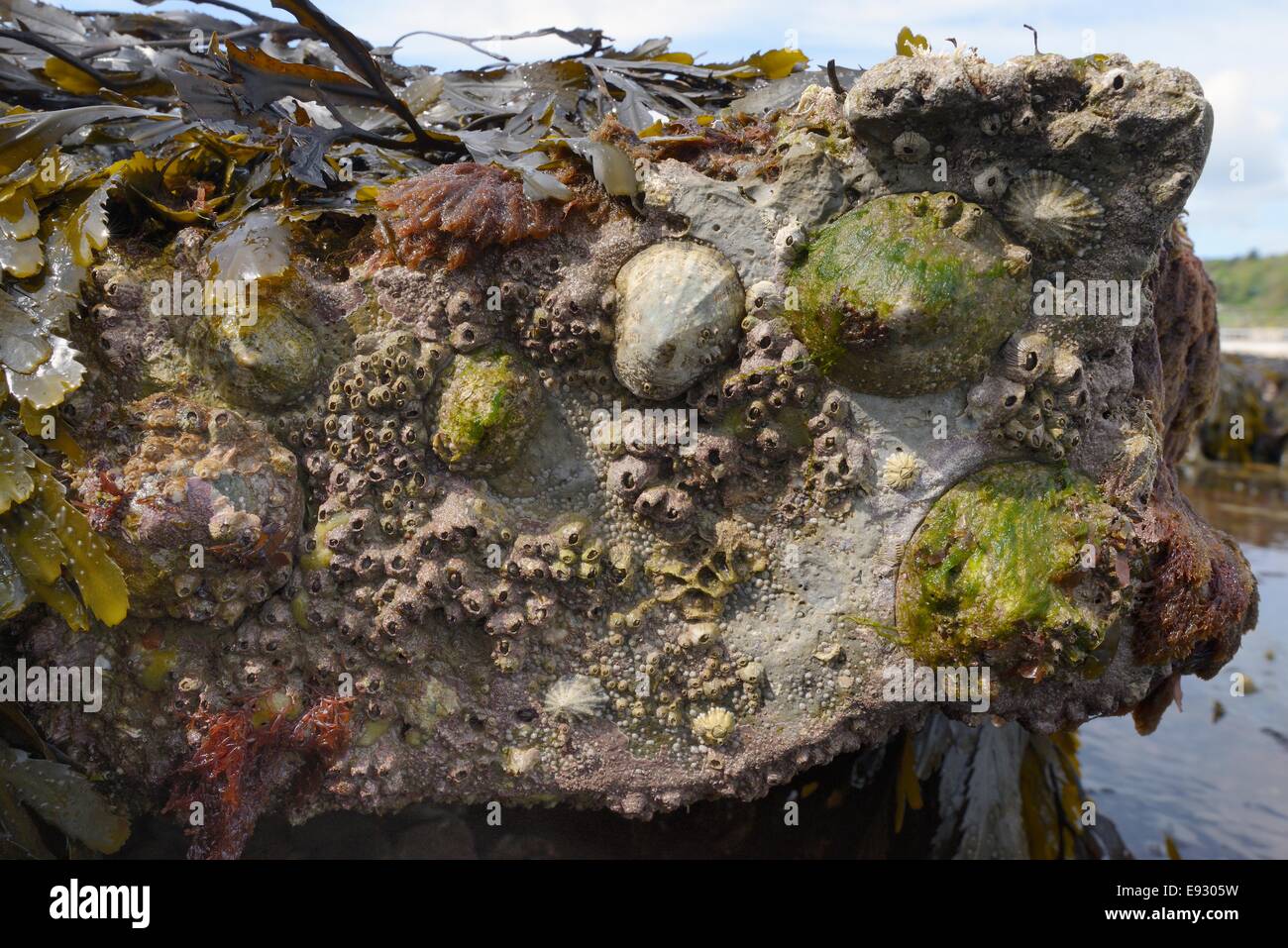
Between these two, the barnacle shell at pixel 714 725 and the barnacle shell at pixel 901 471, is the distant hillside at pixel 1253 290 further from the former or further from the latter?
the barnacle shell at pixel 714 725

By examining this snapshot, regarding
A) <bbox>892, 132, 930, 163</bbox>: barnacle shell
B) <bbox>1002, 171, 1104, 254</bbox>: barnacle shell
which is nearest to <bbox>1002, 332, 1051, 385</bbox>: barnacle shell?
<bbox>1002, 171, 1104, 254</bbox>: barnacle shell

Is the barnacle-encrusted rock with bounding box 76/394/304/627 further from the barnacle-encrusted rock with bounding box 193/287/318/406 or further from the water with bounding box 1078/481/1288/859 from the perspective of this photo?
the water with bounding box 1078/481/1288/859

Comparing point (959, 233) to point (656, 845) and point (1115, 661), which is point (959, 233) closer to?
point (1115, 661)

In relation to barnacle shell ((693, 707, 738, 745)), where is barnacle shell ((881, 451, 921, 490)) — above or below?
above

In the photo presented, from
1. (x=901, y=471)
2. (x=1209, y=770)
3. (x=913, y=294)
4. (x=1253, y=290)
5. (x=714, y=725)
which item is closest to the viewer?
(x=913, y=294)

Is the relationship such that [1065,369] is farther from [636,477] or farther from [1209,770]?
[1209,770]

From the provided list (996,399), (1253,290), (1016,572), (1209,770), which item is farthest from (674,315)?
(1253,290)
